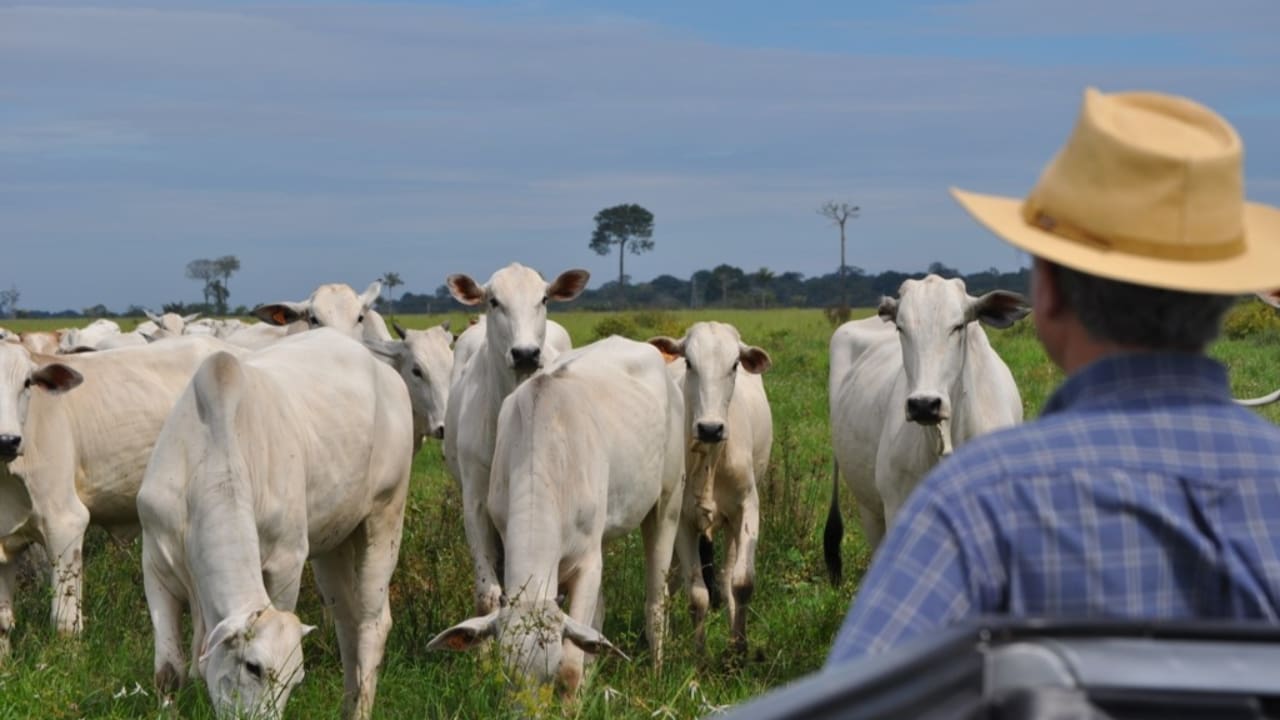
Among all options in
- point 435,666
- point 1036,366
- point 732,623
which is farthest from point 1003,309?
point 1036,366

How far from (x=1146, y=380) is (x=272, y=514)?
19.7 feet

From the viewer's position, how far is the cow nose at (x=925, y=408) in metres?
8.09

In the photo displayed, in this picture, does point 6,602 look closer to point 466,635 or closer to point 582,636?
point 466,635

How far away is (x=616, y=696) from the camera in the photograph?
280 inches

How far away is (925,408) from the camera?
8086mm

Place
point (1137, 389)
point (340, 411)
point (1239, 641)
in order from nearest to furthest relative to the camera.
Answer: point (1239, 641), point (1137, 389), point (340, 411)

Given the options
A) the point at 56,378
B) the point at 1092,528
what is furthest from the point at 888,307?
the point at 1092,528

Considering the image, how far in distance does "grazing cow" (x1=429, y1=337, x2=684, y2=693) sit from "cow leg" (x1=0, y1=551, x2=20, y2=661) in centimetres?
267

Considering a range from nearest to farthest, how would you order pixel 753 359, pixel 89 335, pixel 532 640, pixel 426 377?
pixel 532 640, pixel 753 359, pixel 426 377, pixel 89 335

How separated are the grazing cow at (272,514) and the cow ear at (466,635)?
22.1 inches

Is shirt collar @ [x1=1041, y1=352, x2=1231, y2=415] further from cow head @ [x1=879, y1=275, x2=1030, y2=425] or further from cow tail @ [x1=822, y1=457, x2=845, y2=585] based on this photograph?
cow tail @ [x1=822, y1=457, x2=845, y2=585]

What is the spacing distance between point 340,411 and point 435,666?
146 centimetres

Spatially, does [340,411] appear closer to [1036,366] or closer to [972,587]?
[972,587]

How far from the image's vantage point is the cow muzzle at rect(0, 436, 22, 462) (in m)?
9.48
